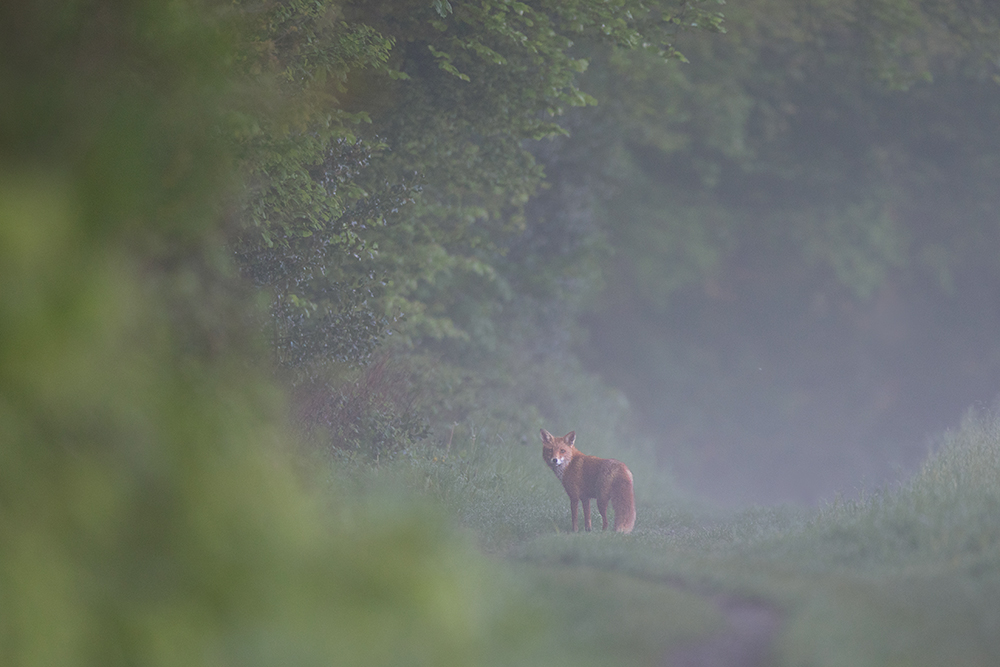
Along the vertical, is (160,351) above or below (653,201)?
above

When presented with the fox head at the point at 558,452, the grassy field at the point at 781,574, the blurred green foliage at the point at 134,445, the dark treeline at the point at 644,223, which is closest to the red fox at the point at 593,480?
the fox head at the point at 558,452

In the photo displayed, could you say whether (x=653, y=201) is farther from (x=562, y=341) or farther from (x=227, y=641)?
(x=227, y=641)

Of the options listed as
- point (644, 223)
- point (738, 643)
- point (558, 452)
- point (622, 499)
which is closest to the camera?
point (738, 643)

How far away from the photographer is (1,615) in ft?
6.93

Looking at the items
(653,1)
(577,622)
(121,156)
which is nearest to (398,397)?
(653,1)

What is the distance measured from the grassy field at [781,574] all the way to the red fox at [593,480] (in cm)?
46

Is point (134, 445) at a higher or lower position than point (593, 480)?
higher

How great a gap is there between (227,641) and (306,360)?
275 inches

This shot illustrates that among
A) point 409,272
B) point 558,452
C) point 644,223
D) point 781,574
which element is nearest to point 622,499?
point 558,452

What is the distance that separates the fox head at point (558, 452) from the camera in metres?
9.15

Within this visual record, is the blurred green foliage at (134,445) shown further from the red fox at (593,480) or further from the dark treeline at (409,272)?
the red fox at (593,480)

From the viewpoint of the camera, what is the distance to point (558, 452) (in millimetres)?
9195

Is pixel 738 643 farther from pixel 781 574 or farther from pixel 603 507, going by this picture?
pixel 603 507

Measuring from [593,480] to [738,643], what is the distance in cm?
463
